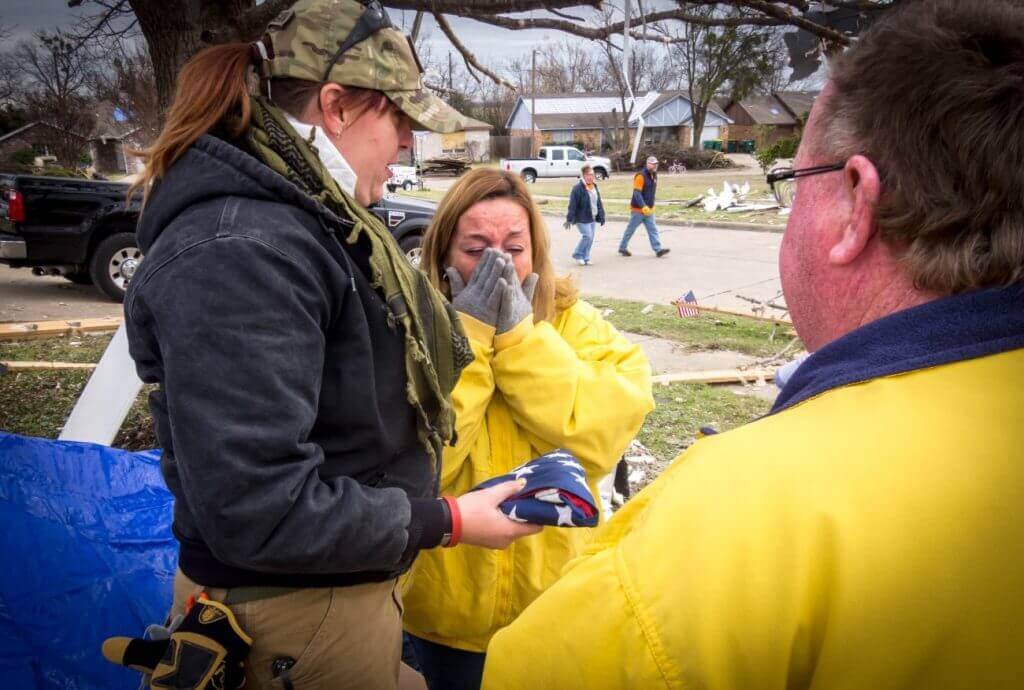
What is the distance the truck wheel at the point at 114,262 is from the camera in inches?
331

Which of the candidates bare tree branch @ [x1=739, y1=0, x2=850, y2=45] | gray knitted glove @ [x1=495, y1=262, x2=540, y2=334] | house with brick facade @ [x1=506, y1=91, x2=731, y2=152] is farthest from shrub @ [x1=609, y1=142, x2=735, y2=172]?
gray knitted glove @ [x1=495, y1=262, x2=540, y2=334]

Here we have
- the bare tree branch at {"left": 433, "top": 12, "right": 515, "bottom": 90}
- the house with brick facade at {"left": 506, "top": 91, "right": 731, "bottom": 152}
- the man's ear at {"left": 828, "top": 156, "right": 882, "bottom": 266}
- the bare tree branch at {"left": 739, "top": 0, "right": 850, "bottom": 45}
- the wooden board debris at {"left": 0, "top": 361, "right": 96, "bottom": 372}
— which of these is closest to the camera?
the man's ear at {"left": 828, "top": 156, "right": 882, "bottom": 266}

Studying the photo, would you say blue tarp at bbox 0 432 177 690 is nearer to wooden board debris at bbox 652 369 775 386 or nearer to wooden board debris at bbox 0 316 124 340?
wooden board debris at bbox 652 369 775 386

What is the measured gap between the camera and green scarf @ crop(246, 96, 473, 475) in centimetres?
124

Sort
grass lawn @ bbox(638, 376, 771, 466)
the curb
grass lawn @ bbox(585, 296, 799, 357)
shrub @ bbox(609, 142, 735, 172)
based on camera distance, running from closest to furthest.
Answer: grass lawn @ bbox(638, 376, 771, 466), grass lawn @ bbox(585, 296, 799, 357), the curb, shrub @ bbox(609, 142, 735, 172)

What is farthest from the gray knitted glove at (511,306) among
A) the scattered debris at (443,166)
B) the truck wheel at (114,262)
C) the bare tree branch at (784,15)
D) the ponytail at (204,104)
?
the scattered debris at (443,166)

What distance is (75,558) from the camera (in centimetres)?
229

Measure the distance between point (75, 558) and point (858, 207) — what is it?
103 inches

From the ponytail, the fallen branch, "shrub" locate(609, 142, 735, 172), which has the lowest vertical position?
the fallen branch

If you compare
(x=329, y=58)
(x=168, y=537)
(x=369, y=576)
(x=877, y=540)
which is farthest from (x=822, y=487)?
(x=168, y=537)

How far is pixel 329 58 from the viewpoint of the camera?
129 centimetres

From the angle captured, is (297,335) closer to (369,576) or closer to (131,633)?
(369,576)

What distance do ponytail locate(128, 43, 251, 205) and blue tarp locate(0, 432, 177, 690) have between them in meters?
1.65

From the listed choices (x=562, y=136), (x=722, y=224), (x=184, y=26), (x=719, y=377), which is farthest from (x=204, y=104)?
(x=562, y=136)
